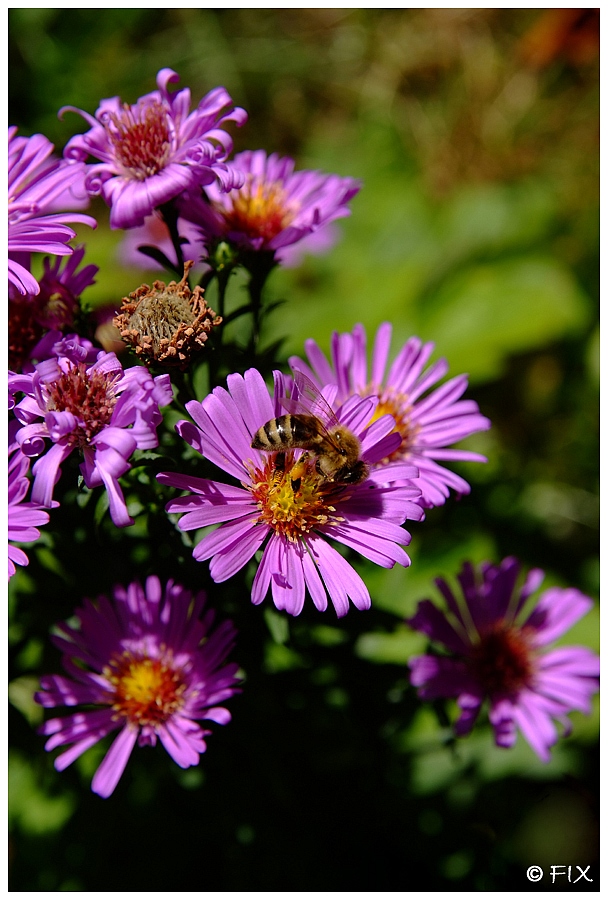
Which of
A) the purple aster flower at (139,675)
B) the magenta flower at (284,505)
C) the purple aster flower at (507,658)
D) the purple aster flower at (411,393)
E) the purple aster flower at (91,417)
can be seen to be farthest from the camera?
the purple aster flower at (507,658)

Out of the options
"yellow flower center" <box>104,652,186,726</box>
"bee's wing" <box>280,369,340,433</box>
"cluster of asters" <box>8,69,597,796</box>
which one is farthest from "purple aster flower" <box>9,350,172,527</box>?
"yellow flower center" <box>104,652,186,726</box>

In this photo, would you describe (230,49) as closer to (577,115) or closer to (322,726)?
(577,115)

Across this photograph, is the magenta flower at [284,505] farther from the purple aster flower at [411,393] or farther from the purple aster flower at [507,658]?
the purple aster flower at [507,658]

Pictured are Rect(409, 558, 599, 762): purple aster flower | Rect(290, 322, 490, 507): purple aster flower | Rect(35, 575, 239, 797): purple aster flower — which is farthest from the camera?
Rect(409, 558, 599, 762): purple aster flower

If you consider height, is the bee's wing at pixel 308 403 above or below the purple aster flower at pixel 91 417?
above

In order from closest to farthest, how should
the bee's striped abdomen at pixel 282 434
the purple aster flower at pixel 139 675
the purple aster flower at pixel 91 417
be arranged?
1. the purple aster flower at pixel 91 417
2. the bee's striped abdomen at pixel 282 434
3. the purple aster flower at pixel 139 675

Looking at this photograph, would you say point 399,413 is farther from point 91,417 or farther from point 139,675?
point 139,675

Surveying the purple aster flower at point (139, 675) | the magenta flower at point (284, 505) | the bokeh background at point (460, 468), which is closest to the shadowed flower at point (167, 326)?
the magenta flower at point (284, 505)

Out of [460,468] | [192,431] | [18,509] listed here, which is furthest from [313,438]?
[460,468]

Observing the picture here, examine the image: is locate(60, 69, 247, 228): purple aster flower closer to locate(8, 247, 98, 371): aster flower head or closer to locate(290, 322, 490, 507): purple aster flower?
locate(8, 247, 98, 371): aster flower head
